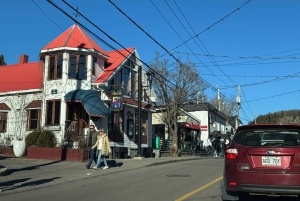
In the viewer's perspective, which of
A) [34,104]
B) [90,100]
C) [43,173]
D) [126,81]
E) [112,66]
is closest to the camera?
[43,173]

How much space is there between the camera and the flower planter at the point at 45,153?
58.9ft

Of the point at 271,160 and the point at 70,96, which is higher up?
the point at 70,96

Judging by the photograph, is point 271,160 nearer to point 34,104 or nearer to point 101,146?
point 101,146

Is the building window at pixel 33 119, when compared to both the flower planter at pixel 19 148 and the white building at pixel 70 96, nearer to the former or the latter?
the white building at pixel 70 96

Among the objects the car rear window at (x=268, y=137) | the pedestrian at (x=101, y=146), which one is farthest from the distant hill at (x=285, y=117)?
the car rear window at (x=268, y=137)

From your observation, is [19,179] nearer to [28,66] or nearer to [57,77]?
[57,77]

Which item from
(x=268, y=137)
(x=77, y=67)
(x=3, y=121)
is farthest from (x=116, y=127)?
(x=268, y=137)

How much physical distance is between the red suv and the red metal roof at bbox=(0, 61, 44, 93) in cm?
1890

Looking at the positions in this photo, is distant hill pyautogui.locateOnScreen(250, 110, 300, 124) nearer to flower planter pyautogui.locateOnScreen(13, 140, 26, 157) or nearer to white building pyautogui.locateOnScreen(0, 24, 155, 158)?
white building pyautogui.locateOnScreen(0, 24, 155, 158)

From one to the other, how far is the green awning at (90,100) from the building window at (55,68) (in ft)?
6.58

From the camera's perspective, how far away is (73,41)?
22.6m

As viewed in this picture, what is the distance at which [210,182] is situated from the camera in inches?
421

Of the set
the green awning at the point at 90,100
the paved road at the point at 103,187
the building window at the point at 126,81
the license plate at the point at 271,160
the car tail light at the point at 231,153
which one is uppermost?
the building window at the point at 126,81

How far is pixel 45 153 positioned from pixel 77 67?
21.0ft
